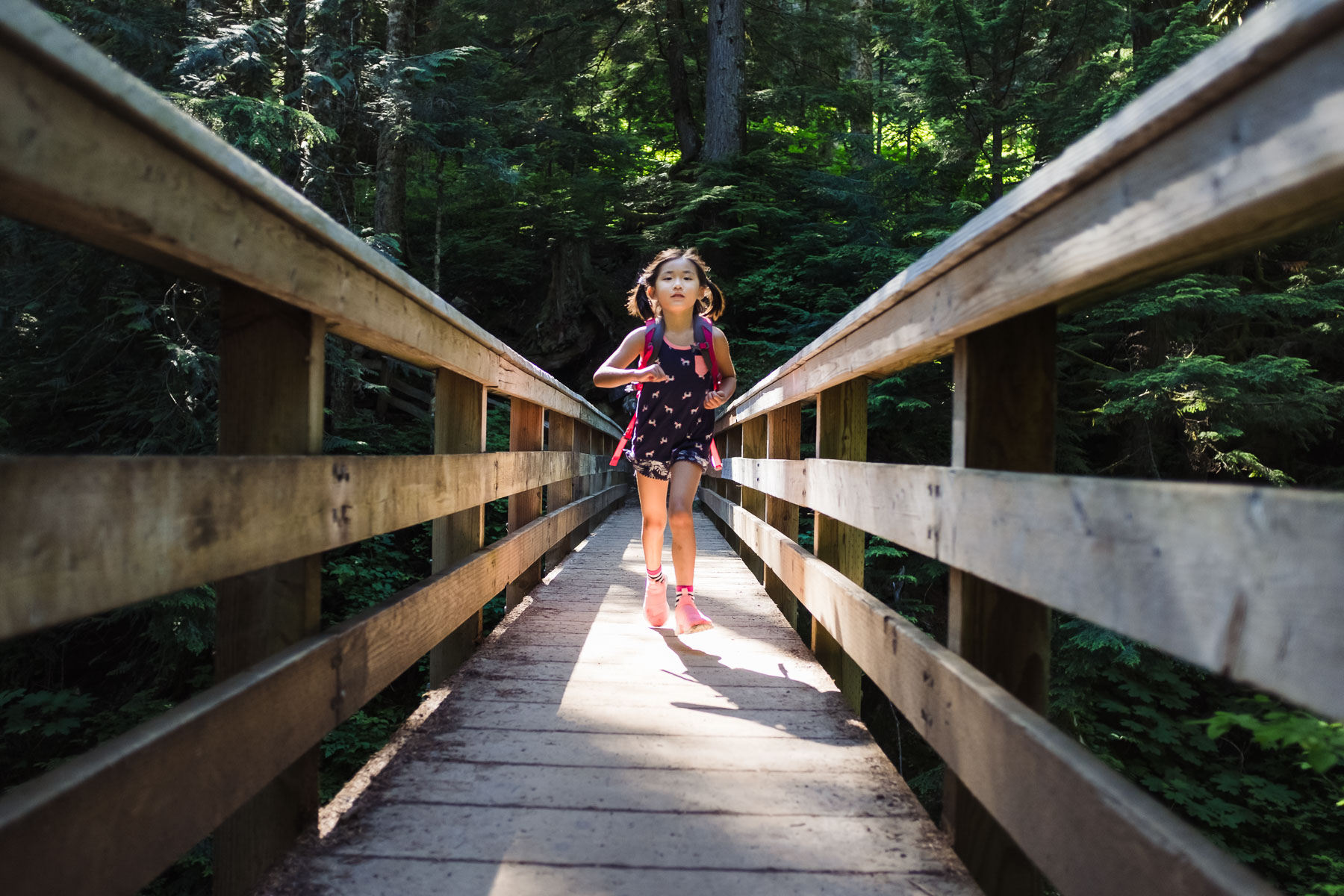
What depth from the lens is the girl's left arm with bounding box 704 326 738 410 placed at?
3.69 meters

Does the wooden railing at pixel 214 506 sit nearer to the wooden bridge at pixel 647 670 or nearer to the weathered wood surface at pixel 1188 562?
the wooden bridge at pixel 647 670

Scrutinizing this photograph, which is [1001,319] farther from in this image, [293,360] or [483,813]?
[483,813]

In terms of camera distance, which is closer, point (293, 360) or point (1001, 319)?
point (1001, 319)

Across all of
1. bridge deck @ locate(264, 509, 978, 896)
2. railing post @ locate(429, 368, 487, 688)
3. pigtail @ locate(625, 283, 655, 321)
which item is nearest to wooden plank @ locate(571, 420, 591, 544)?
pigtail @ locate(625, 283, 655, 321)

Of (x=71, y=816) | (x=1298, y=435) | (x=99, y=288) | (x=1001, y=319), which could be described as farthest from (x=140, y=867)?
(x=1298, y=435)

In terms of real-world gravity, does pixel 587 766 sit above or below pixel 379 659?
below

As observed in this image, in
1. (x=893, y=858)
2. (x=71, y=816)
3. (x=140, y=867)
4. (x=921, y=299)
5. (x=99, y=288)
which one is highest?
(x=99, y=288)

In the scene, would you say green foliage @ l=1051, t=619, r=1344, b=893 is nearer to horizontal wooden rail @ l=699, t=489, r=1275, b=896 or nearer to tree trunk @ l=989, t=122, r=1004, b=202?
tree trunk @ l=989, t=122, r=1004, b=202

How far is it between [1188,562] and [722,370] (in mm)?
3073

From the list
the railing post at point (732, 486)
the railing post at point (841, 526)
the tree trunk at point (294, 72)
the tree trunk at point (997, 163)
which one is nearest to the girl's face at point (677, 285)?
the railing post at point (841, 526)

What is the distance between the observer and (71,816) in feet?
3.22

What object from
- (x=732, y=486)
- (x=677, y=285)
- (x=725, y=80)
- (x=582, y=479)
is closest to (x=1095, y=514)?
(x=677, y=285)

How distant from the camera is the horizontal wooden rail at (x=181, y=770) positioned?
37.3 inches

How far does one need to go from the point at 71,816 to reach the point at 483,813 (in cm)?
98
